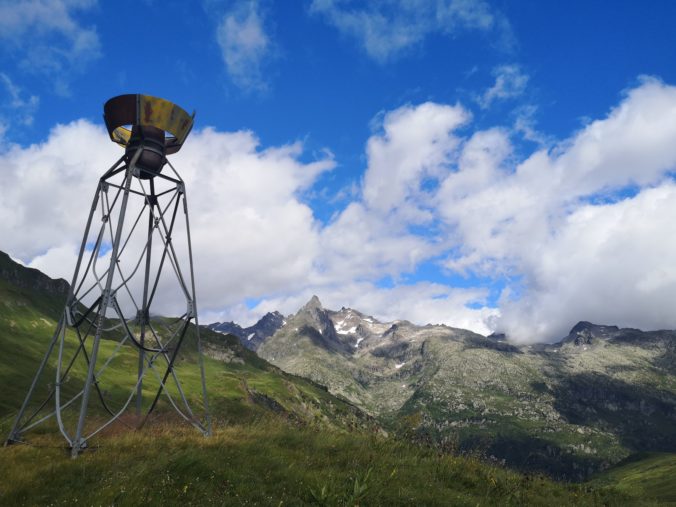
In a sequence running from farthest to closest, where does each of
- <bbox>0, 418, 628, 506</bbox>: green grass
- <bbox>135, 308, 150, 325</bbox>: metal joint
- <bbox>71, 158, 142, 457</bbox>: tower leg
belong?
<bbox>135, 308, 150, 325</bbox>: metal joint
<bbox>71, 158, 142, 457</bbox>: tower leg
<bbox>0, 418, 628, 506</bbox>: green grass

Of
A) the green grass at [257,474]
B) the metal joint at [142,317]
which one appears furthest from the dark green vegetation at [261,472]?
the metal joint at [142,317]

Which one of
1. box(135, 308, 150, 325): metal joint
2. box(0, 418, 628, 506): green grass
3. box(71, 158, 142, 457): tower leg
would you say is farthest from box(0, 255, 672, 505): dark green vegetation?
box(135, 308, 150, 325): metal joint

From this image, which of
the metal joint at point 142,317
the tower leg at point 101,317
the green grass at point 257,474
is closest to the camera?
the green grass at point 257,474

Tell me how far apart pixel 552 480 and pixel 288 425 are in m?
10.1

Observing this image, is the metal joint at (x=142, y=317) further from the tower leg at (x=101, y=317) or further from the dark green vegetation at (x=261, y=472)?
the dark green vegetation at (x=261, y=472)

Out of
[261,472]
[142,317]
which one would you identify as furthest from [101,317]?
[261,472]

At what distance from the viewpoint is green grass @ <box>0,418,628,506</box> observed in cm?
893

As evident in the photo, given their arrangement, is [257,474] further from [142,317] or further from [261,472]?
[142,317]

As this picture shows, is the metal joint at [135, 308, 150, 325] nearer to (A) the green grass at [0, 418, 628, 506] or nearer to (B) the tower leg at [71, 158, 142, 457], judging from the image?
(B) the tower leg at [71, 158, 142, 457]

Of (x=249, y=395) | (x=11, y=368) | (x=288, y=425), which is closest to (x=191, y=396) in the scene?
(x=249, y=395)

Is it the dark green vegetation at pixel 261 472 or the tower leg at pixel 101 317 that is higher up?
the tower leg at pixel 101 317

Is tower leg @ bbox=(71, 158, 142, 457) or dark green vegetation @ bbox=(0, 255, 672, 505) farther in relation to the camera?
tower leg @ bbox=(71, 158, 142, 457)

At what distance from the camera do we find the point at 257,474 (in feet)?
34.6

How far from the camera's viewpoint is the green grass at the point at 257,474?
8.93 meters
